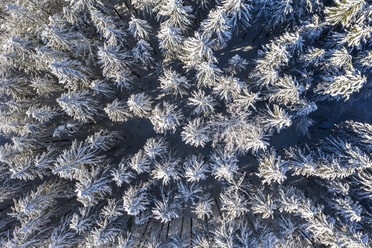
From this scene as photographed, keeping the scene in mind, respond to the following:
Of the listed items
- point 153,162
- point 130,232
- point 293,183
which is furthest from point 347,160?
point 130,232

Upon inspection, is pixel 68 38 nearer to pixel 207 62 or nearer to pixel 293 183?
pixel 207 62

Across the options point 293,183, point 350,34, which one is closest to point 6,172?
point 293,183

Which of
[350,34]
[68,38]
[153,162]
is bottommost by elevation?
[153,162]

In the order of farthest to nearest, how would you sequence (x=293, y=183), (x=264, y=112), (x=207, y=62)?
1. (x=293, y=183)
2. (x=264, y=112)
3. (x=207, y=62)

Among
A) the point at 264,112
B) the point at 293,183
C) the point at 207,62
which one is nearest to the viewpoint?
the point at 207,62

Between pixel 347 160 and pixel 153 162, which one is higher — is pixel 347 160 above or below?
above

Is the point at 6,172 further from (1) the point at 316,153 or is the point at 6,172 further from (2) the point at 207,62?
(1) the point at 316,153

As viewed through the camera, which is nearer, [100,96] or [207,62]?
[207,62]
